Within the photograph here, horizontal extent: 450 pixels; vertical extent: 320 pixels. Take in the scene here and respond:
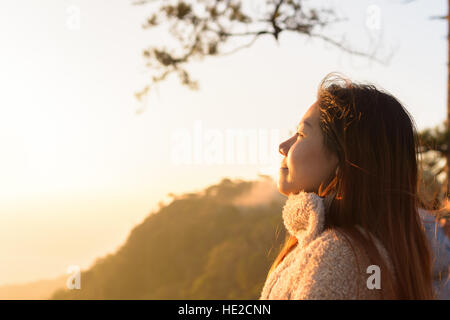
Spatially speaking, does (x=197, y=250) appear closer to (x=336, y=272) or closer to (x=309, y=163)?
(x=309, y=163)

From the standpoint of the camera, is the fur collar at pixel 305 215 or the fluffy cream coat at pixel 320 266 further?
the fur collar at pixel 305 215

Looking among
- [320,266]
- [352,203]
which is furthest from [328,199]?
[320,266]

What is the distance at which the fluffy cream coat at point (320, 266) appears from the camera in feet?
3.71

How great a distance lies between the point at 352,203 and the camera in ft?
4.17

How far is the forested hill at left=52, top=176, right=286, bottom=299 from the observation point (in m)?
5.80

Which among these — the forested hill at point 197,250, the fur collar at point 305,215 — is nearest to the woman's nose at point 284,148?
the fur collar at point 305,215

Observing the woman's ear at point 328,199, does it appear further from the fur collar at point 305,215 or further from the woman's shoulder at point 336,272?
the woman's shoulder at point 336,272

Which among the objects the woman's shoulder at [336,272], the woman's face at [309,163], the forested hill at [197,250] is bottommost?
the forested hill at [197,250]

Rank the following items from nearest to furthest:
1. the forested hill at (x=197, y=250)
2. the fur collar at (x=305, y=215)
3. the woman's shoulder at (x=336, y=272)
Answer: the woman's shoulder at (x=336, y=272), the fur collar at (x=305, y=215), the forested hill at (x=197, y=250)

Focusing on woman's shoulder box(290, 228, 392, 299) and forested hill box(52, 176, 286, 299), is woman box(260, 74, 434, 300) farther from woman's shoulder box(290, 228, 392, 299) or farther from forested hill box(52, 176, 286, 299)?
forested hill box(52, 176, 286, 299)

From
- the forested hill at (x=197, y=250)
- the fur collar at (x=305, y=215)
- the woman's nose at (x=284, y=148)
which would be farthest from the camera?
the forested hill at (x=197, y=250)

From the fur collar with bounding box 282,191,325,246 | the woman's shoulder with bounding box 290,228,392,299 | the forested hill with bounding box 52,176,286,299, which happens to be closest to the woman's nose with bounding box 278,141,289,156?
the fur collar with bounding box 282,191,325,246
